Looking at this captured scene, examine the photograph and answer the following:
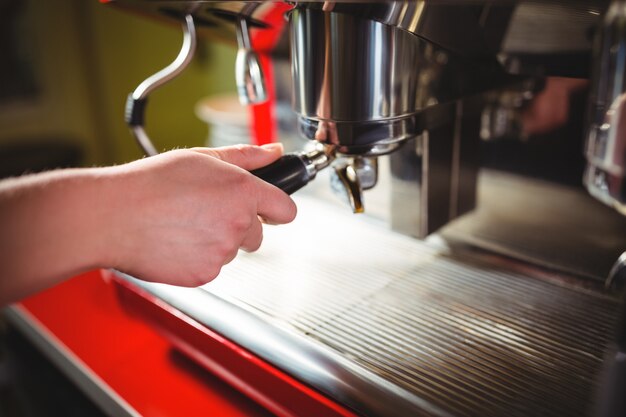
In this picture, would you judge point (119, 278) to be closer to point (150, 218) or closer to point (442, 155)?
point (150, 218)

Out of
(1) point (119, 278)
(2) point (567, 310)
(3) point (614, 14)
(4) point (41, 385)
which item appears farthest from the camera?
(4) point (41, 385)

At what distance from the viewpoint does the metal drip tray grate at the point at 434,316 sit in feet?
1.37

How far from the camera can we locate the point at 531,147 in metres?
0.69

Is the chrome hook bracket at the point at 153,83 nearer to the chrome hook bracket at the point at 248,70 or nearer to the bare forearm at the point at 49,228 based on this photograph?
the chrome hook bracket at the point at 248,70

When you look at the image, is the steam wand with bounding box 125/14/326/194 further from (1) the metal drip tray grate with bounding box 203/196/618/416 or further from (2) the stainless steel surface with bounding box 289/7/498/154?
(1) the metal drip tray grate with bounding box 203/196/618/416

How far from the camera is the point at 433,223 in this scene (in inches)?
24.4

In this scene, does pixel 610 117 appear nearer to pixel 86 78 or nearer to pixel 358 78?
pixel 358 78

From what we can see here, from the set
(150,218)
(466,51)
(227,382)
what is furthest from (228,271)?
(466,51)

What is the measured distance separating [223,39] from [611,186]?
60 centimetres

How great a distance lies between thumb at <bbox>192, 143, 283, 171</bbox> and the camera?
0.46m

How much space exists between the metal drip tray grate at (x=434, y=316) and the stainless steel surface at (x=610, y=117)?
16 cm

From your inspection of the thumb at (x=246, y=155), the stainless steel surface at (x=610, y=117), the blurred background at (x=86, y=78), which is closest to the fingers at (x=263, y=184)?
the thumb at (x=246, y=155)

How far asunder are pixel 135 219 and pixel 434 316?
0.29 meters

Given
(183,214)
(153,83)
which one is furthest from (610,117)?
(153,83)
